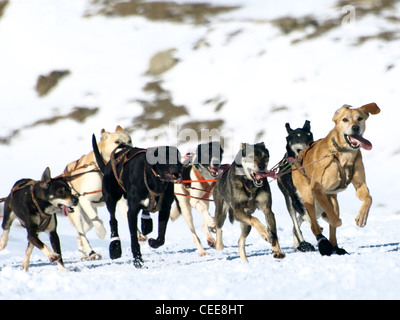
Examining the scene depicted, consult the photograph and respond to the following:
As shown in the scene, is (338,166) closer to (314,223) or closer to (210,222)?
(314,223)

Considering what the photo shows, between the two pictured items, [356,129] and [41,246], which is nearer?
[356,129]

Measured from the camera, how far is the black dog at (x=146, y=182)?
7.58 meters

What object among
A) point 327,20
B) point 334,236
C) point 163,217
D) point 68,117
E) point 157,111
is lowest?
point 334,236

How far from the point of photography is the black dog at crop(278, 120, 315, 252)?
27.7 feet

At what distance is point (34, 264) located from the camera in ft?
31.4

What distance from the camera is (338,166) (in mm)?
7312

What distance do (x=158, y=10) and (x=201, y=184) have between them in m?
37.7

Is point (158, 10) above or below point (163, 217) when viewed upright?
above

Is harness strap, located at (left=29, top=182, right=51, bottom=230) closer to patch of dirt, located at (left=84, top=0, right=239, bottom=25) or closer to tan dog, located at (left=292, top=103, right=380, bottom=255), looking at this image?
tan dog, located at (left=292, top=103, right=380, bottom=255)

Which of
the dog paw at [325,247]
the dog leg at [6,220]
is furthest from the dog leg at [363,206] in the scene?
the dog leg at [6,220]

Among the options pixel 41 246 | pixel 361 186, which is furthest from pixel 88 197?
pixel 361 186

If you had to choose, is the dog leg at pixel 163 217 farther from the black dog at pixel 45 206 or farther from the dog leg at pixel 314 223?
the dog leg at pixel 314 223

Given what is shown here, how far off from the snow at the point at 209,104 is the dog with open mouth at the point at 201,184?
57 cm

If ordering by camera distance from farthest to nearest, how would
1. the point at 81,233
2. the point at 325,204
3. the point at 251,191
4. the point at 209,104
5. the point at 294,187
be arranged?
the point at 209,104, the point at 81,233, the point at 294,187, the point at 325,204, the point at 251,191
